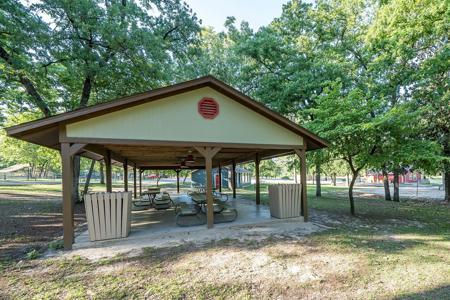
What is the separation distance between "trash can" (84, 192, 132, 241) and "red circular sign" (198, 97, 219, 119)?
289 cm

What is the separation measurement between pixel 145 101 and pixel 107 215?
9.44 feet

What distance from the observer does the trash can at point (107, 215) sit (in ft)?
18.9

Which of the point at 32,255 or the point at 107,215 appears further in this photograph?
the point at 107,215

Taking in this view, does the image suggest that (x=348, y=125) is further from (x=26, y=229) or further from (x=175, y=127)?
(x=26, y=229)

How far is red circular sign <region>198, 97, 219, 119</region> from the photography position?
693 cm

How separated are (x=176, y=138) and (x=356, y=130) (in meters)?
5.42

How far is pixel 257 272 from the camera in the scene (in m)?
4.15

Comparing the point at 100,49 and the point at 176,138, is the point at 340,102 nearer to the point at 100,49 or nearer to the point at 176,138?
the point at 176,138

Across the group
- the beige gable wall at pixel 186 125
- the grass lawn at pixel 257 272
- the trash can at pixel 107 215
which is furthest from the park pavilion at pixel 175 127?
the grass lawn at pixel 257 272

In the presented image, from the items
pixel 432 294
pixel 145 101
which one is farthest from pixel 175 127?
pixel 432 294

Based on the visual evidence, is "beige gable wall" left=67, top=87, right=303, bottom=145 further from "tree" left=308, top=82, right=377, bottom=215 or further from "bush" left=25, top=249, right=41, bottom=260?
"bush" left=25, top=249, right=41, bottom=260

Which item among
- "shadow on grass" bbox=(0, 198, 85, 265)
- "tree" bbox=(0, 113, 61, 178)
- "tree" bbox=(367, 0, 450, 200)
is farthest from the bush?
"tree" bbox=(0, 113, 61, 178)

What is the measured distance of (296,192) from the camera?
324 inches

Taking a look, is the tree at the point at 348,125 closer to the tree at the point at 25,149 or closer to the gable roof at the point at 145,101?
the gable roof at the point at 145,101
